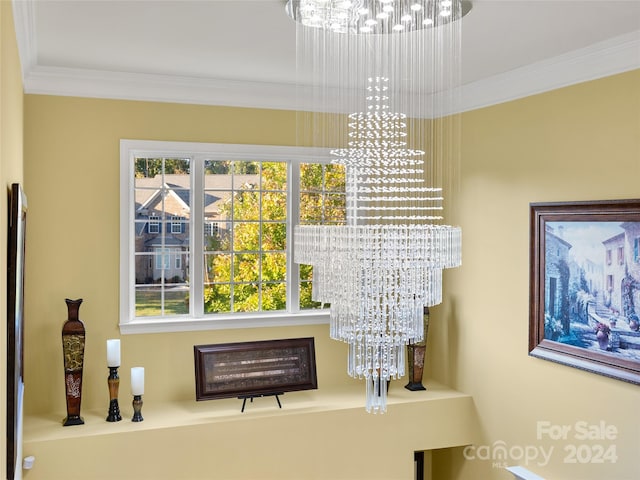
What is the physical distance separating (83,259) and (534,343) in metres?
2.98

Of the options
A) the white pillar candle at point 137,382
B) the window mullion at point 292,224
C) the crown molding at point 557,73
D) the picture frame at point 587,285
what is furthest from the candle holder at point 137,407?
the crown molding at point 557,73

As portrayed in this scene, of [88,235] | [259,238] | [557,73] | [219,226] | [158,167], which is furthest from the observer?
[259,238]

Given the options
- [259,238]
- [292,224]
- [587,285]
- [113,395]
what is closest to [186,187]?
[259,238]

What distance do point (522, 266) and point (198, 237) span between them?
7.34 feet

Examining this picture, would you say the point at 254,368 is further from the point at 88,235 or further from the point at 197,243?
the point at 88,235

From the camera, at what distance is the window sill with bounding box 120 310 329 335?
177 inches

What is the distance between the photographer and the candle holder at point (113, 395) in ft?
13.5

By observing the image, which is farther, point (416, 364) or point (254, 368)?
point (416, 364)

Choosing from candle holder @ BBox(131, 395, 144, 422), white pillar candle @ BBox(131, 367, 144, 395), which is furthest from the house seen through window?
candle holder @ BBox(131, 395, 144, 422)

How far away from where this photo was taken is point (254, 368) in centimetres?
445

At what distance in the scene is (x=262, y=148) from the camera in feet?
15.6

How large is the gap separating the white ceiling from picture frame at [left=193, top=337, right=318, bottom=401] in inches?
68.3

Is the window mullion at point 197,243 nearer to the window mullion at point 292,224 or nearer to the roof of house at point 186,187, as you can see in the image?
the roof of house at point 186,187

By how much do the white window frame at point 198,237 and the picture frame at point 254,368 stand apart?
11.1 inches
